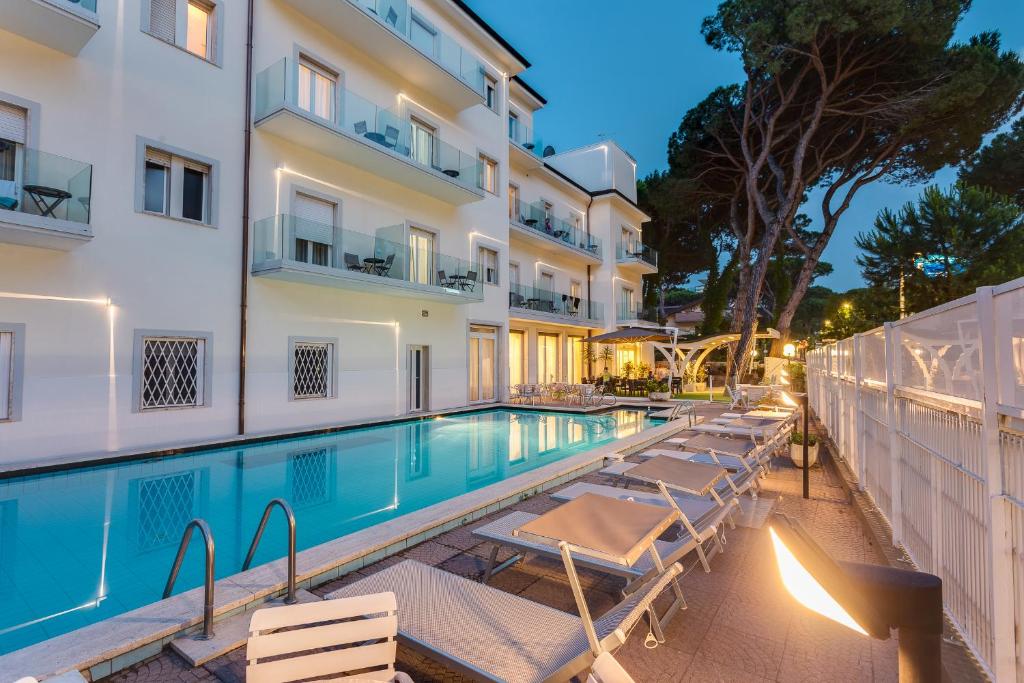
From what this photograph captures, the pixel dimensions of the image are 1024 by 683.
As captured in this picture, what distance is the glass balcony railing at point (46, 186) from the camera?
283 inches

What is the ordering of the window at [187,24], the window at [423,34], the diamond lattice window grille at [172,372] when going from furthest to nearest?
the window at [423,34] → the window at [187,24] → the diamond lattice window grille at [172,372]

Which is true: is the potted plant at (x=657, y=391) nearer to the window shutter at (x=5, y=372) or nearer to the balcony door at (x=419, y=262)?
the balcony door at (x=419, y=262)

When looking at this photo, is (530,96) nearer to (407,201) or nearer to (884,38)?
(407,201)

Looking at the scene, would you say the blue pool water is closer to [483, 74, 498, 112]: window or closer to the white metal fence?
the white metal fence

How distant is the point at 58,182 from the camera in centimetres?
754

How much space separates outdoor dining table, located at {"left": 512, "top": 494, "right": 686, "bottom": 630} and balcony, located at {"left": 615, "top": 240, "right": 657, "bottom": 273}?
73.9ft

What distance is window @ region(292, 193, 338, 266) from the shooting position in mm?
10859

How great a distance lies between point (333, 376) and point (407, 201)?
5334mm

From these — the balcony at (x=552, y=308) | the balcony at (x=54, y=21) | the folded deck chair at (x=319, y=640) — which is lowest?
the folded deck chair at (x=319, y=640)

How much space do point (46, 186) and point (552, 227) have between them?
53.6ft

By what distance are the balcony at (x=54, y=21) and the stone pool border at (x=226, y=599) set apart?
27.3 ft

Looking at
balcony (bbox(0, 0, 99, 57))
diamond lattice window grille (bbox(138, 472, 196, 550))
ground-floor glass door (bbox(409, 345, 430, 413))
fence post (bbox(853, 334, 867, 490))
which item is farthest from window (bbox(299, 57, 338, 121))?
fence post (bbox(853, 334, 867, 490))

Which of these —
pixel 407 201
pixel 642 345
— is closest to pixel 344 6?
pixel 407 201

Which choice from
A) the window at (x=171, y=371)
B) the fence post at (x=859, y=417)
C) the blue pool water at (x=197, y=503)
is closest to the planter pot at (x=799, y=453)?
the fence post at (x=859, y=417)
